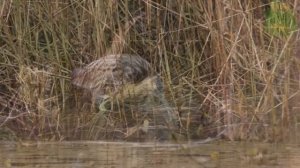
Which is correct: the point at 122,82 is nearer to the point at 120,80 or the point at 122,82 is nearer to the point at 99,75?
the point at 120,80

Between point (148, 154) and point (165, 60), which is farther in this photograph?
point (165, 60)

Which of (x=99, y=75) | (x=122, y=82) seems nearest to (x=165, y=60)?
(x=122, y=82)

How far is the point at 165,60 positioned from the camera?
4820 mm

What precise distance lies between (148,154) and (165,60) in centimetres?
135

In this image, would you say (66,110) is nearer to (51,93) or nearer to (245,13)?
(51,93)

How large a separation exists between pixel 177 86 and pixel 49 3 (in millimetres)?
968

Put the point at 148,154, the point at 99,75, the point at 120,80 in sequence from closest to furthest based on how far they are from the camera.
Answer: the point at 148,154 → the point at 120,80 → the point at 99,75

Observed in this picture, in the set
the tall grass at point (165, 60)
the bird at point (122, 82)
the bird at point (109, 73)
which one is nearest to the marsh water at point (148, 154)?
the tall grass at point (165, 60)

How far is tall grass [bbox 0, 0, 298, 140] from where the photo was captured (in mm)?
4090

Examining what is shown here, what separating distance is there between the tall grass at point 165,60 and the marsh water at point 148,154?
0.20m

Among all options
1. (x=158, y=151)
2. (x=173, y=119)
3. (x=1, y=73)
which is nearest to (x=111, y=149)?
(x=158, y=151)

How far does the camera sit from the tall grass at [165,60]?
4090mm

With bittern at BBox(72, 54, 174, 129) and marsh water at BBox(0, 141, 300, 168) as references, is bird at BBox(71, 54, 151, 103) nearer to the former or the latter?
bittern at BBox(72, 54, 174, 129)

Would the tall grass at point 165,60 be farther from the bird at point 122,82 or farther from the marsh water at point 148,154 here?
the marsh water at point 148,154
